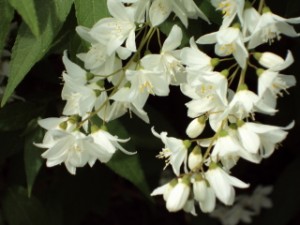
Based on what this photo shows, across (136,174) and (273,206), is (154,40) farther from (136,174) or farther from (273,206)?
(273,206)

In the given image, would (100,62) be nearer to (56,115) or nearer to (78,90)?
(78,90)

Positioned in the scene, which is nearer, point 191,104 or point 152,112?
point 191,104

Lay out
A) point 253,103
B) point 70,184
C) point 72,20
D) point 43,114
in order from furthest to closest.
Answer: point 70,184 → point 43,114 → point 72,20 → point 253,103

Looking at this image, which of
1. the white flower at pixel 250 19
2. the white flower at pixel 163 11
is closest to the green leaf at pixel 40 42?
the white flower at pixel 163 11

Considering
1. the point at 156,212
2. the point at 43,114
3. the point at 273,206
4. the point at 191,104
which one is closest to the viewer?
the point at 191,104

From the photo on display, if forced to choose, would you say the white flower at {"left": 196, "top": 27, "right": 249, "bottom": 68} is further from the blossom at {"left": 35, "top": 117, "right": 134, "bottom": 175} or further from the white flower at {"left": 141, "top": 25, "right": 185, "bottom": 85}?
the blossom at {"left": 35, "top": 117, "right": 134, "bottom": 175}

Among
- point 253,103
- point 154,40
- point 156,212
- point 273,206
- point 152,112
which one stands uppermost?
point 253,103

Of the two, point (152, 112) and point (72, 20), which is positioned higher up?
point (72, 20)

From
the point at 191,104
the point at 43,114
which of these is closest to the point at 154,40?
the point at 43,114

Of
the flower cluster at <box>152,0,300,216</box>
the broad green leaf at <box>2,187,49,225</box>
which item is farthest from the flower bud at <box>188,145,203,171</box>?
the broad green leaf at <box>2,187,49,225</box>
